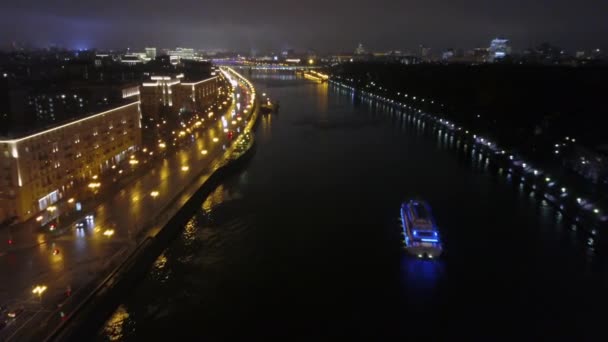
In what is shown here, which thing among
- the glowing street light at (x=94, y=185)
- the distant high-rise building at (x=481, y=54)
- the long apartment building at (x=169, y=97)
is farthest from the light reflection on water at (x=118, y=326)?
the distant high-rise building at (x=481, y=54)

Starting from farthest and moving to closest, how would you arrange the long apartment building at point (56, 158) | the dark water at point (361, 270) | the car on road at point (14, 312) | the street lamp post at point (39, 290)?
the long apartment building at point (56, 158) < the dark water at point (361, 270) < the street lamp post at point (39, 290) < the car on road at point (14, 312)

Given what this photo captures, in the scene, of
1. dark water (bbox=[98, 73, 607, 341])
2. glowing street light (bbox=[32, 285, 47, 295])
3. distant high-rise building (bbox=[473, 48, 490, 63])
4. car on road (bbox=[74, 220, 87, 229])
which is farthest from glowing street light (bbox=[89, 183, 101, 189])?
distant high-rise building (bbox=[473, 48, 490, 63])

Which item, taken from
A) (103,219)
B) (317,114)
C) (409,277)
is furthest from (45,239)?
(317,114)

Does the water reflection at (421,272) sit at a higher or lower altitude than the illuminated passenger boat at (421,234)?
lower

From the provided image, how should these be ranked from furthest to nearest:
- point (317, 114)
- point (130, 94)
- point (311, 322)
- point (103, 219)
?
1. point (317, 114)
2. point (130, 94)
3. point (103, 219)
4. point (311, 322)

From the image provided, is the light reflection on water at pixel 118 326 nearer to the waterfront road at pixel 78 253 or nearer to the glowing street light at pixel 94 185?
the waterfront road at pixel 78 253

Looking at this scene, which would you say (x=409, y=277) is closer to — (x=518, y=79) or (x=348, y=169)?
(x=348, y=169)
